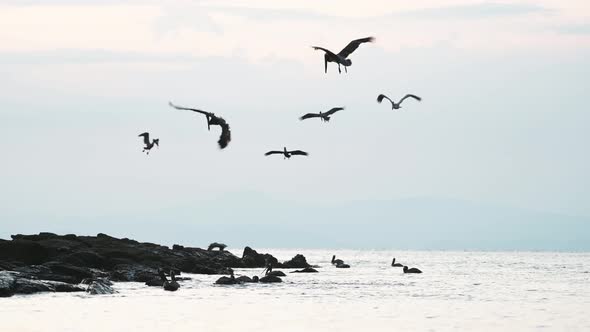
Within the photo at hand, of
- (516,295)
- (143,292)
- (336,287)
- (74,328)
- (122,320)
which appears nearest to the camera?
(74,328)

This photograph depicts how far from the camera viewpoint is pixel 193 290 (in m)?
57.2

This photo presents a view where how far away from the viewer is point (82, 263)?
64.3 metres

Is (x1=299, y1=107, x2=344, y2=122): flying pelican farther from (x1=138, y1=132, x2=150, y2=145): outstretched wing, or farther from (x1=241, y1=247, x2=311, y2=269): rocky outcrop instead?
(x1=241, y1=247, x2=311, y2=269): rocky outcrop

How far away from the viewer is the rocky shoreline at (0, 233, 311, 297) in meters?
51.3

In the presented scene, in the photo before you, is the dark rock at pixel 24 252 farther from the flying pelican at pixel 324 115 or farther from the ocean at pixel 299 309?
the flying pelican at pixel 324 115

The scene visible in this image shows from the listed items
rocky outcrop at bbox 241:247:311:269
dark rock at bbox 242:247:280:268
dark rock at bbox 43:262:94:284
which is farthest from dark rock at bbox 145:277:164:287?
rocky outcrop at bbox 241:247:311:269

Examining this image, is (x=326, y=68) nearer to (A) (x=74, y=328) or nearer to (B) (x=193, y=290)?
(A) (x=74, y=328)

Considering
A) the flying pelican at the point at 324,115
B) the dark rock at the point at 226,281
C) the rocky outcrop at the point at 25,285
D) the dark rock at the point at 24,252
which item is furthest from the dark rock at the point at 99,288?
the flying pelican at the point at 324,115

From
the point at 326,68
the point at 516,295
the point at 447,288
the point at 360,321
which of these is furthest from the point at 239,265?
the point at 326,68

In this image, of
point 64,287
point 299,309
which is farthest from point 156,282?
point 299,309

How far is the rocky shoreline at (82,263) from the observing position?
51344 mm

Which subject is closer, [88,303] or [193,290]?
[88,303]

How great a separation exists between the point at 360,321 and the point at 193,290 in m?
17.4

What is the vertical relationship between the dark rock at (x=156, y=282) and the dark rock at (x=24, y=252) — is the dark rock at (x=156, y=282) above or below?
below
